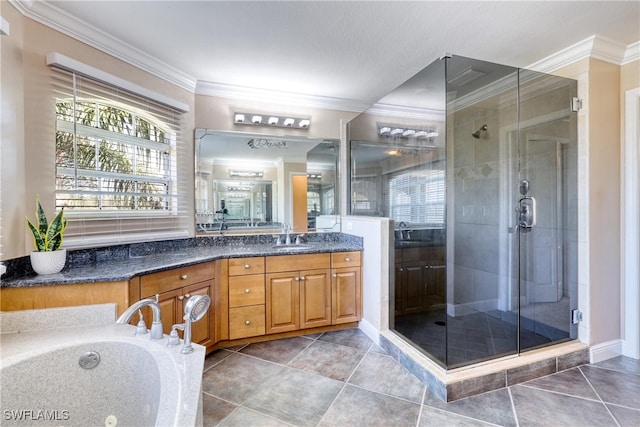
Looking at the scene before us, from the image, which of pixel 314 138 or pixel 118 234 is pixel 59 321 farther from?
pixel 314 138

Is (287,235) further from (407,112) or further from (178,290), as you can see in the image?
(407,112)

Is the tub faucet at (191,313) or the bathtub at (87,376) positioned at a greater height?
the tub faucet at (191,313)

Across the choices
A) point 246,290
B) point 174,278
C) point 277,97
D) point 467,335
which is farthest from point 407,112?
point 174,278

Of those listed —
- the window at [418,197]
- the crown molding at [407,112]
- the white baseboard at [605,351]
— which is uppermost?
the crown molding at [407,112]

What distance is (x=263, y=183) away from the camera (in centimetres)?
312

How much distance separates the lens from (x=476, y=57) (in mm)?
2486

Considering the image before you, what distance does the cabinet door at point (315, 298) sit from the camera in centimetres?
278

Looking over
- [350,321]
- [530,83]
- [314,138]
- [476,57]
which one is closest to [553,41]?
[530,83]

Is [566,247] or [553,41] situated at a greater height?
[553,41]

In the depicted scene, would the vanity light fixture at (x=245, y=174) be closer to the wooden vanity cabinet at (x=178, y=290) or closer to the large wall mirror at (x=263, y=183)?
the large wall mirror at (x=263, y=183)

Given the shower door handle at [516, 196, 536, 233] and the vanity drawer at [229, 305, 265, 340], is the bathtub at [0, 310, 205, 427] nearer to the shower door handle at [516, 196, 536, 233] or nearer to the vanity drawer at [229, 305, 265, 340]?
the vanity drawer at [229, 305, 265, 340]

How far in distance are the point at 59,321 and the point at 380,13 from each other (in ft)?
8.69

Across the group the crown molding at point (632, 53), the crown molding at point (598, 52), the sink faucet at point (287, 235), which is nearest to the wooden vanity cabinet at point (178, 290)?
the sink faucet at point (287, 235)

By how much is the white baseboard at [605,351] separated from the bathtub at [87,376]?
290 cm
